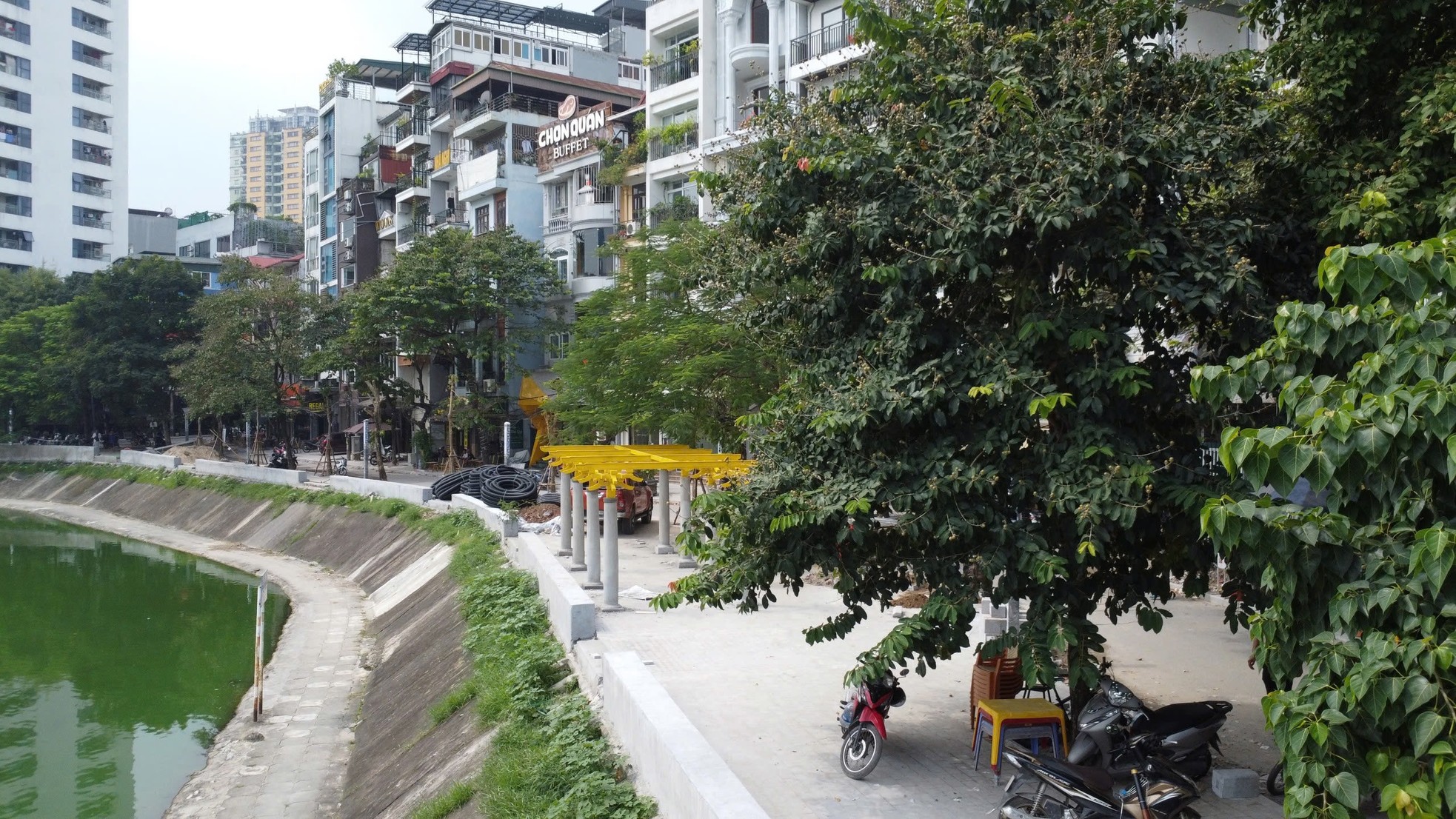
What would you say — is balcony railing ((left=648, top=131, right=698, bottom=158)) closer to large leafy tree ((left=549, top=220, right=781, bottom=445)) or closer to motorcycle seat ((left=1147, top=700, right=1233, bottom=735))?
large leafy tree ((left=549, top=220, right=781, bottom=445))

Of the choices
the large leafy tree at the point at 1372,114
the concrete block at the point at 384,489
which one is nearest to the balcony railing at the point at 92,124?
the concrete block at the point at 384,489

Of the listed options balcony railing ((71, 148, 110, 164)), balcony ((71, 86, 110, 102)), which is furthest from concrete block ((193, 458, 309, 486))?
balcony ((71, 86, 110, 102))

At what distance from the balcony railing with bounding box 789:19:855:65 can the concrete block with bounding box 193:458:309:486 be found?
23.0 m

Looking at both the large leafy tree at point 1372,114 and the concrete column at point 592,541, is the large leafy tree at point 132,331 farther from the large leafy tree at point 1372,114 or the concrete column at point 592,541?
the large leafy tree at point 1372,114

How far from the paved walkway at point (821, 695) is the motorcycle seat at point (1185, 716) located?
1.92 feet

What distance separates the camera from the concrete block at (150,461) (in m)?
48.4

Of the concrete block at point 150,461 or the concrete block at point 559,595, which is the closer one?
the concrete block at point 559,595

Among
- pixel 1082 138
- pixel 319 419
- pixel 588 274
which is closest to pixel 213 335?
pixel 588 274

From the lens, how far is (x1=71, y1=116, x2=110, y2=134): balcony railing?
72.9 m

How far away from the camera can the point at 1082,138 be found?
25.2 feet

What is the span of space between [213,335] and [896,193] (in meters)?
41.0

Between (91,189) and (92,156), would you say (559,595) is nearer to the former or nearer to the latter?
(91,189)

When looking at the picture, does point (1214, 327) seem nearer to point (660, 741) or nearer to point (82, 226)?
point (660, 741)

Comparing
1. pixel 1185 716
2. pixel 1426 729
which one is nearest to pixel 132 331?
pixel 1185 716
